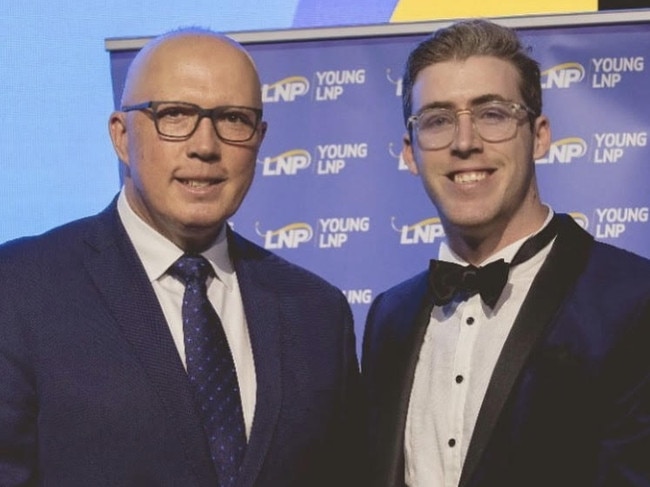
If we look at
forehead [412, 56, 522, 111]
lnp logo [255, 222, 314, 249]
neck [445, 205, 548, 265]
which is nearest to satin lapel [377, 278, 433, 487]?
neck [445, 205, 548, 265]

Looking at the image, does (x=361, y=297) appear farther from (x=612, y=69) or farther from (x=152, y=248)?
(x=152, y=248)

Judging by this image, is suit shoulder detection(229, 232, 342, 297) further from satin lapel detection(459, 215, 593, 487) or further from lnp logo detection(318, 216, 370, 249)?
lnp logo detection(318, 216, 370, 249)

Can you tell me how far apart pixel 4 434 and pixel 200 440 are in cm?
48

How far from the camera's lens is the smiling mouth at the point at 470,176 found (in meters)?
3.11

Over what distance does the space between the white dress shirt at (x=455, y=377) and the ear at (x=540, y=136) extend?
224 millimetres

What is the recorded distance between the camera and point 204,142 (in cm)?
290

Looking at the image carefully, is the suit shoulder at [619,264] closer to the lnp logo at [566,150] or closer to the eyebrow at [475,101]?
the eyebrow at [475,101]

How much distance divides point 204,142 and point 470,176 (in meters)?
0.77

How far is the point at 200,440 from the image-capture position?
9.05ft

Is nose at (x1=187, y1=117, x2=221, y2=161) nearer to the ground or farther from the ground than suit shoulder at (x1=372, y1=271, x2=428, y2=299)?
farther from the ground

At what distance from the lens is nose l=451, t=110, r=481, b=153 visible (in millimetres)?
3098

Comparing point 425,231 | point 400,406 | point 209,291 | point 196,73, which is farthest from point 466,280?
point 425,231

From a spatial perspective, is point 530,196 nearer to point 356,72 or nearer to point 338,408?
point 338,408

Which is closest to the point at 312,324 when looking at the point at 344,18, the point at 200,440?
the point at 200,440
